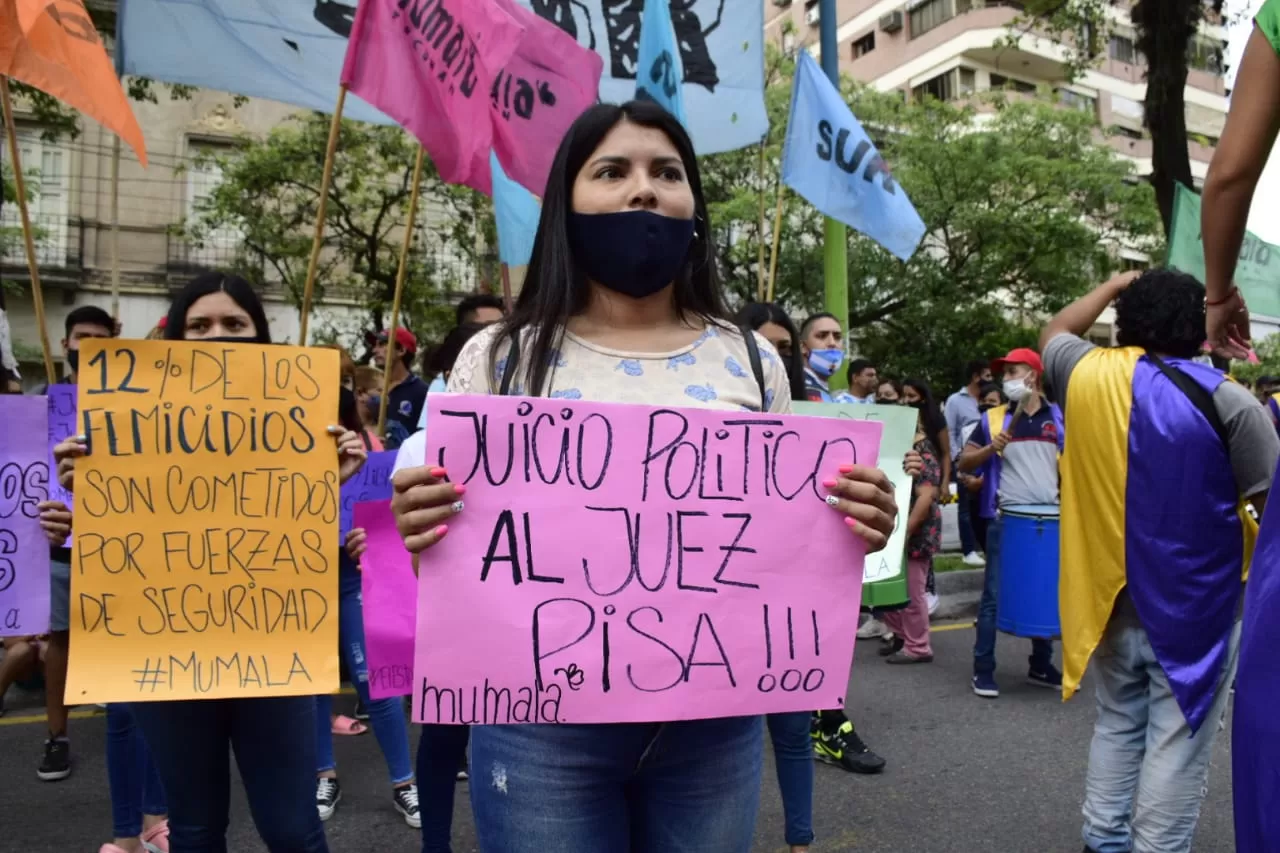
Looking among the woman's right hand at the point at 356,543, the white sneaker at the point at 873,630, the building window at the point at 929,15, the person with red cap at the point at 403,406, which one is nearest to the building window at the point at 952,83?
the building window at the point at 929,15

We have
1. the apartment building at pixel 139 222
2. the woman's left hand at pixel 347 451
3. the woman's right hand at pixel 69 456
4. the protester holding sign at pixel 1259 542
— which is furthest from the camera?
the apartment building at pixel 139 222

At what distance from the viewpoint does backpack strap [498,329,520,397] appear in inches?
67.9

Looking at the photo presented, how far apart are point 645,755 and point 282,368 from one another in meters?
1.34

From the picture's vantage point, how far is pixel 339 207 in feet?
55.5

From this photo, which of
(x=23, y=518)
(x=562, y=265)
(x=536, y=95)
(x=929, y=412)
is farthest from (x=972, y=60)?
(x=562, y=265)

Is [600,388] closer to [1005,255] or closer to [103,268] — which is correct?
[1005,255]

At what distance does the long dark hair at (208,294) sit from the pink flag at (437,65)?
55.3 inches

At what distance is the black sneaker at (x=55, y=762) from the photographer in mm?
4176

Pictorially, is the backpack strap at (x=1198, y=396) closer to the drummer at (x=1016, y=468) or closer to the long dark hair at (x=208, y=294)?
the long dark hair at (x=208, y=294)

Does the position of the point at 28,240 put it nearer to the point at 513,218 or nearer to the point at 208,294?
the point at 208,294

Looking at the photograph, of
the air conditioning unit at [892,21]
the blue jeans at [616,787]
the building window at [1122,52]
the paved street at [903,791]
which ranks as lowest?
→ the paved street at [903,791]

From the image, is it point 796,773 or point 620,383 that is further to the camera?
point 796,773

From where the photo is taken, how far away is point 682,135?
1857mm

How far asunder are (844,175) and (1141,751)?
3.81m
